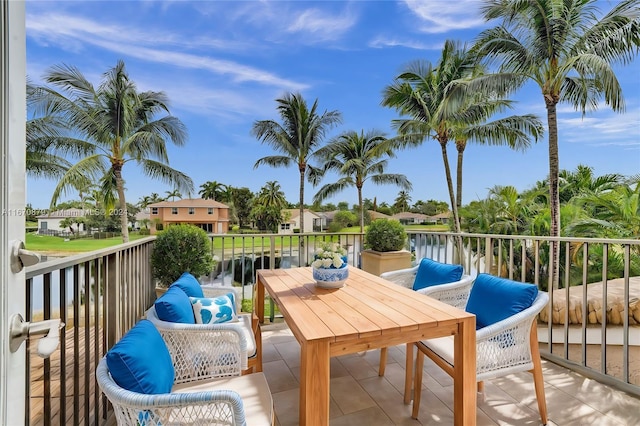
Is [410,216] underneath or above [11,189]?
underneath

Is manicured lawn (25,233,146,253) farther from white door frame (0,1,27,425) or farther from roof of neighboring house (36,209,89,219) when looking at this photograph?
roof of neighboring house (36,209,89,219)

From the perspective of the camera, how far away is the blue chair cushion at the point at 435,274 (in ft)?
8.52

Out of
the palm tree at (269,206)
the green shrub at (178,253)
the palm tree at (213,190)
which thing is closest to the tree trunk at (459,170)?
the green shrub at (178,253)

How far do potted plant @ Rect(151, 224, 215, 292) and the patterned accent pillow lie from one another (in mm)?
1470

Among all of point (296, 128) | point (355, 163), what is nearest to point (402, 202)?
point (355, 163)

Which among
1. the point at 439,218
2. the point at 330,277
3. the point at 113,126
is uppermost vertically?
the point at 113,126

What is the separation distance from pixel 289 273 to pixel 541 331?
6.26 meters

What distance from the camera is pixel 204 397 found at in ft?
3.79

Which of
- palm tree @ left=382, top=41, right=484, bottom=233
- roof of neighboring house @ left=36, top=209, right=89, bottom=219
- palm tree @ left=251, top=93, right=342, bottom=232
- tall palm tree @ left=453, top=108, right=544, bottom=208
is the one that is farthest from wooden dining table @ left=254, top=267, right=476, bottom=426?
palm tree @ left=251, top=93, right=342, bottom=232

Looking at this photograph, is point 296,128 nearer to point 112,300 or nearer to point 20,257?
point 112,300

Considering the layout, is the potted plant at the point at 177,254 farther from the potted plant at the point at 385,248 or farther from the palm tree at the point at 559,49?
the palm tree at the point at 559,49

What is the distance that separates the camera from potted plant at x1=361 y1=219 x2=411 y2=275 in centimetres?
436

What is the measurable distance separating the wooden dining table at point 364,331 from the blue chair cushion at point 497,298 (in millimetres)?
376

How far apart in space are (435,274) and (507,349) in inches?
34.2
